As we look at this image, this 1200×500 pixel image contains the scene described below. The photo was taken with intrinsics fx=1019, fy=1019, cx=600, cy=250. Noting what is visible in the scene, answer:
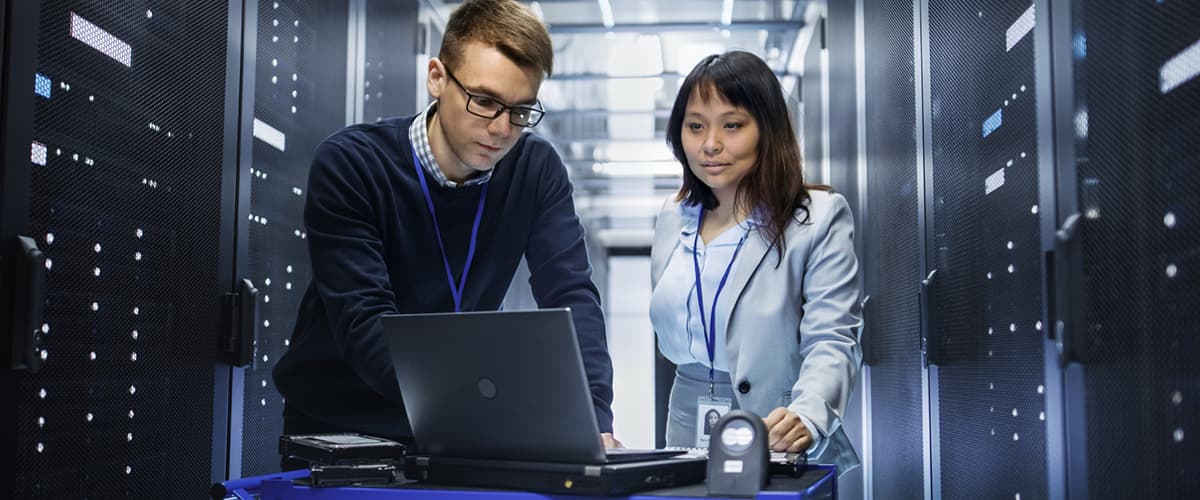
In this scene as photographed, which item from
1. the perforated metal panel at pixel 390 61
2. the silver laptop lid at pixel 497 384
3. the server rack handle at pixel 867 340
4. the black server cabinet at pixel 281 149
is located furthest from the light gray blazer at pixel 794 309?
the perforated metal panel at pixel 390 61

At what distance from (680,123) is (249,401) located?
133cm

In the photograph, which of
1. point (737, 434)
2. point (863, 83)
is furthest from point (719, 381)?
point (863, 83)

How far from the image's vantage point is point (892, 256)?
121 inches

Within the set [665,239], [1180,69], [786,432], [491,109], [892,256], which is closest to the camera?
[1180,69]

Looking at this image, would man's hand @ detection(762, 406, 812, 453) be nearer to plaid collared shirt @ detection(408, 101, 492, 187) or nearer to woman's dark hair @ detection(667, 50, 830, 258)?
woman's dark hair @ detection(667, 50, 830, 258)

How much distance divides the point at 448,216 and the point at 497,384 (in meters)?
0.68

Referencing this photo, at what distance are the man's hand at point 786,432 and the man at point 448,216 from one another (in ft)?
0.91

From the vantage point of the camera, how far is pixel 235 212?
2443mm

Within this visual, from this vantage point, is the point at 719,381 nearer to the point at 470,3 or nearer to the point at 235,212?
the point at 470,3

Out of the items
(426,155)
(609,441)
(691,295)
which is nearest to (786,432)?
(609,441)

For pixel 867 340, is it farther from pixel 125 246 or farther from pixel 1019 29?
pixel 125 246

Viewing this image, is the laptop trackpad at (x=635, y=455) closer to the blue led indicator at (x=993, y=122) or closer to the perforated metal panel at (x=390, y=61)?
the blue led indicator at (x=993, y=122)

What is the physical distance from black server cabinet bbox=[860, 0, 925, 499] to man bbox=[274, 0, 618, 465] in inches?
46.4

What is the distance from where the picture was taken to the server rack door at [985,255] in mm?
1825
